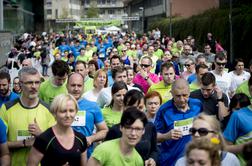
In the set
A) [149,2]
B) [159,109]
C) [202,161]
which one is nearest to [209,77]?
[159,109]

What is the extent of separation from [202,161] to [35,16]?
79028 millimetres

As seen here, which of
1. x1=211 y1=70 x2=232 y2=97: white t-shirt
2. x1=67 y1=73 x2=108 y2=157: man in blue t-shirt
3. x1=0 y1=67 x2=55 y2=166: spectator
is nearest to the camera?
x1=0 y1=67 x2=55 y2=166: spectator

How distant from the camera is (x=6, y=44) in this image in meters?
24.8

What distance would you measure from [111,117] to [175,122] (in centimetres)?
90

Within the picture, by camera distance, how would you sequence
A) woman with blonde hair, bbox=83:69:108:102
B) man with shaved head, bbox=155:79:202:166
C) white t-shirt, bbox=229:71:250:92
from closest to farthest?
man with shaved head, bbox=155:79:202:166 → woman with blonde hair, bbox=83:69:108:102 → white t-shirt, bbox=229:71:250:92

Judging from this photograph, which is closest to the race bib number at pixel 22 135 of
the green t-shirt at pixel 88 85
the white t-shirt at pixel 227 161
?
the white t-shirt at pixel 227 161

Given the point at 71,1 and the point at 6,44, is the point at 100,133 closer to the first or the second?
the point at 6,44

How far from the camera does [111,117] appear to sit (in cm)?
733

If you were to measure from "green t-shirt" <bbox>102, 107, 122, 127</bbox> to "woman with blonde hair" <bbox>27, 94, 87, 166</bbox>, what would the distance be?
1.70 m

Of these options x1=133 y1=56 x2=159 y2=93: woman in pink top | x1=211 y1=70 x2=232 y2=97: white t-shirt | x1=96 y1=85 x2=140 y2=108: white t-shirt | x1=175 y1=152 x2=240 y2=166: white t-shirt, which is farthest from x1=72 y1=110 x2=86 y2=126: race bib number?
x1=133 y1=56 x2=159 y2=93: woman in pink top

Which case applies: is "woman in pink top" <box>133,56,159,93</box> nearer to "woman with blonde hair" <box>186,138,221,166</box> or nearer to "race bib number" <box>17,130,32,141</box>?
"race bib number" <box>17,130,32,141</box>

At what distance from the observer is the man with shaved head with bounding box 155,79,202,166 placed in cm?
666

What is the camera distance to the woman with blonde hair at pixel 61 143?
17.5 feet

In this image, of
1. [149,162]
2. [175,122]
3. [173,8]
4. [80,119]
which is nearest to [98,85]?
[80,119]
